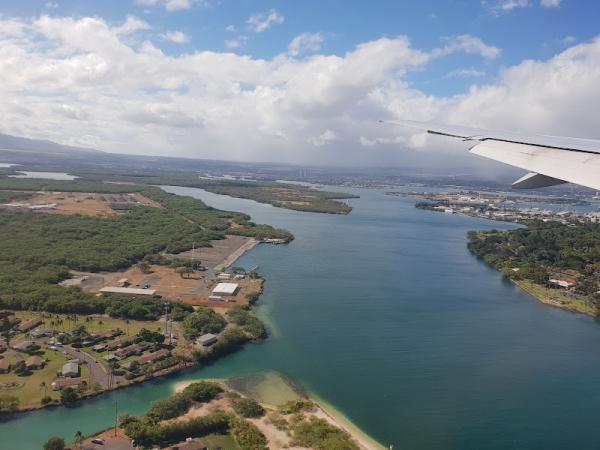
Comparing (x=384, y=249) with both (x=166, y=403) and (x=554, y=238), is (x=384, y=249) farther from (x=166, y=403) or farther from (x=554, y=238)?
(x=166, y=403)

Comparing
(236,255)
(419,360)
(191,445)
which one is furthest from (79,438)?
(236,255)

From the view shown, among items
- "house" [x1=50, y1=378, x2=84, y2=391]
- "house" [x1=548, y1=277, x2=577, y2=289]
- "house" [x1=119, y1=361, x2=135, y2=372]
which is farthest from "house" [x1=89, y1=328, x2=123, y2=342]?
"house" [x1=548, y1=277, x2=577, y2=289]

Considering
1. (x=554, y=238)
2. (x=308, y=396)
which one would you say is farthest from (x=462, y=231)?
(x=308, y=396)

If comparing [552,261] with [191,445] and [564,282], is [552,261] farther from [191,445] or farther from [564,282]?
[191,445]

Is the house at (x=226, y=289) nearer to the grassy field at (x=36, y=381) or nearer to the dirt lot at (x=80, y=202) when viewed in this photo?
the grassy field at (x=36, y=381)

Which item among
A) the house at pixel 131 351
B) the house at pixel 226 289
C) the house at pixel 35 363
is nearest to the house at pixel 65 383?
the house at pixel 35 363

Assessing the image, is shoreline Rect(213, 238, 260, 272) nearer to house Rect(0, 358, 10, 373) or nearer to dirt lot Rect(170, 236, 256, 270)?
dirt lot Rect(170, 236, 256, 270)
